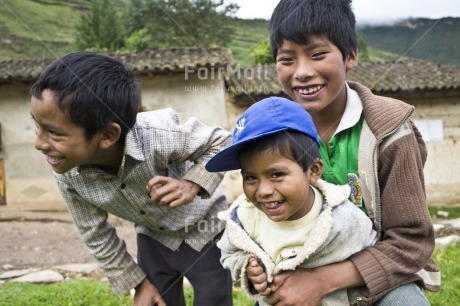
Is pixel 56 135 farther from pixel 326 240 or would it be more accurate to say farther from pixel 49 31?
pixel 49 31

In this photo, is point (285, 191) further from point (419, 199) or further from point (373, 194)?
point (419, 199)

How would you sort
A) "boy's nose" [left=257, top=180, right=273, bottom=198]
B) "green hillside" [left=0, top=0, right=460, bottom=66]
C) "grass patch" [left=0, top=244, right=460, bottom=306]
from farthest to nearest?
"green hillside" [left=0, top=0, right=460, bottom=66] < "grass patch" [left=0, top=244, right=460, bottom=306] < "boy's nose" [left=257, top=180, right=273, bottom=198]

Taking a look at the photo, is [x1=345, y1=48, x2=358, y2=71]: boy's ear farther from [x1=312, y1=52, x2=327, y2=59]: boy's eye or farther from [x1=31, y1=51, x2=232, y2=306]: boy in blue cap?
[x1=31, y1=51, x2=232, y2=306]: boy in blue cap

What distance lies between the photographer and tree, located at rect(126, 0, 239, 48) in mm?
28969

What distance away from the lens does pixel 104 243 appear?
7.97ft

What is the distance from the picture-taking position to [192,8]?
29312 millimetres

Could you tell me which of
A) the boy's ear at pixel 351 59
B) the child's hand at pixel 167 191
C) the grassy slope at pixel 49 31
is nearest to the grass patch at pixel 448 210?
the boy's ear at pixel 351 59

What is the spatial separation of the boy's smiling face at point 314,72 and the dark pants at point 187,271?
860mm

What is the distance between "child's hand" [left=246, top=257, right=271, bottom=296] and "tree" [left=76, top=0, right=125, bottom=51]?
89.2 ft

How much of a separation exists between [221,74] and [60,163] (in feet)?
30.2

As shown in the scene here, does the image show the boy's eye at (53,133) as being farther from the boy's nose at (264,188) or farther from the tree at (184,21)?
the tree at (184,21)

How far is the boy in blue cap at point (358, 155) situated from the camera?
181 cm

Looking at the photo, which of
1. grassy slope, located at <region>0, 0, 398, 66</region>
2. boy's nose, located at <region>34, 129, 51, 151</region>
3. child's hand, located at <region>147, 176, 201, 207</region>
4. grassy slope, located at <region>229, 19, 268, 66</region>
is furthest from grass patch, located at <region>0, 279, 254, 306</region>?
grassy slope, located at <region>229, 19, 268, 66</region>

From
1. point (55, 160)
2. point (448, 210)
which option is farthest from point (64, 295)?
point (448, 210)
